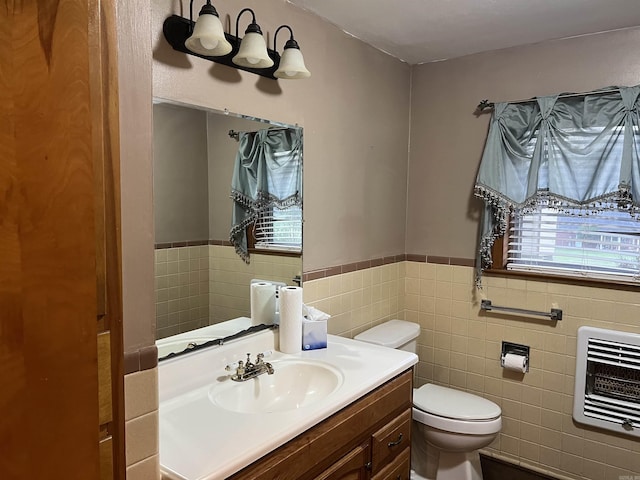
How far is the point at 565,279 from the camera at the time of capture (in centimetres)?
243

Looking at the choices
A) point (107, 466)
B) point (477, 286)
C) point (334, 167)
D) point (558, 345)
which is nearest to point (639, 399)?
point (558, 345)

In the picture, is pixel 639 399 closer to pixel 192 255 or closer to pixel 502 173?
pixel 502 173

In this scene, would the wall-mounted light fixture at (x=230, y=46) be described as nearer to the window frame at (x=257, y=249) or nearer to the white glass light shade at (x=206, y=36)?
the white glass light shade at (x=206, y=36)

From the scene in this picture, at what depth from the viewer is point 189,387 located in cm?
160

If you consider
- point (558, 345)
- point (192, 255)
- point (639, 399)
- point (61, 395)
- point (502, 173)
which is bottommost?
point (639, 399)

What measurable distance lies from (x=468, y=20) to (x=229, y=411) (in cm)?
201

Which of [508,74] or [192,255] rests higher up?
[508,74]

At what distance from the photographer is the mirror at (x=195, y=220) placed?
1537 millimetres

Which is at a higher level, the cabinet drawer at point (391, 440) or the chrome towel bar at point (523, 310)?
the chrome towel bar at point (523, 310)

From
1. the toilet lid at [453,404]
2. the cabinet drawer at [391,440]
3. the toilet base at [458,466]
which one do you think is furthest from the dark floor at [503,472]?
the cabinet drawer at [391,440]

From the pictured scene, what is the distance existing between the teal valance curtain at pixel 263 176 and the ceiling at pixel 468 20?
616mm

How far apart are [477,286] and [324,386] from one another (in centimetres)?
134

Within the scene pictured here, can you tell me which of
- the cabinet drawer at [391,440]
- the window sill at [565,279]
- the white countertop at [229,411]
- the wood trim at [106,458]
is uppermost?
the window sill at [565,279]

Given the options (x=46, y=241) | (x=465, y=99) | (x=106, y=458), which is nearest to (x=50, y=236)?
(x=46, y=241)
